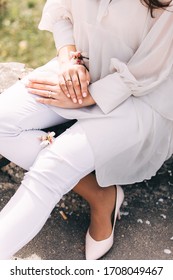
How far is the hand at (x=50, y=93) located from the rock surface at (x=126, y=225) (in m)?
0.57

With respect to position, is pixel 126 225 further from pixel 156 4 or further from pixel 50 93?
pixel 156 4

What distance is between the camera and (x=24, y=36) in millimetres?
3986

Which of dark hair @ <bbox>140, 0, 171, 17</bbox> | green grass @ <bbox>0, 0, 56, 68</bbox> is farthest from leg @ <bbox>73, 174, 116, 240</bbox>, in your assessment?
green grass @ <bbox>0, 0, 56, 68</bbox>

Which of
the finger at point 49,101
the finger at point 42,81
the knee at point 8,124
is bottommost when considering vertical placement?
the knee at point 8,124

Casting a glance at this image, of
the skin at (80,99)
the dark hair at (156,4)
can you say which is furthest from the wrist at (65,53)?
the dark hair at (156,4)

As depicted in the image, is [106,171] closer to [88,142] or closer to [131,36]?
[88,142]

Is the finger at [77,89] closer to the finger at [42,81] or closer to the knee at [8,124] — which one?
the finger at [42,81]

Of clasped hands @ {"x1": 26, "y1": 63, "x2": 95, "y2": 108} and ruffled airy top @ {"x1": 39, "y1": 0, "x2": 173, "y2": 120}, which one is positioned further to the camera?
clasped hands @ {"x1": 26, "y1": 63, "x2": 95, "y2": 108}

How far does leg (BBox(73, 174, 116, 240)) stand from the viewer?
2.43m

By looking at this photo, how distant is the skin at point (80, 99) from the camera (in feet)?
7.68

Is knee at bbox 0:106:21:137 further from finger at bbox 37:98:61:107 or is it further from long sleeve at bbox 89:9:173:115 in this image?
long sleeve at bbox 89:9:173:115

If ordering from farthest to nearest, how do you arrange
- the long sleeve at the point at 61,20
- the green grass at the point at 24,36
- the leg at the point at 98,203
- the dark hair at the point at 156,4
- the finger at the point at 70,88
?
the green grass at the point at 24,36
the long sleeve at the point at 61,20
the leg at the point at 98,203
the finger at the point at 70,88
the dark hair at the point at 156,4

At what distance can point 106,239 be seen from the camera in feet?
8.09

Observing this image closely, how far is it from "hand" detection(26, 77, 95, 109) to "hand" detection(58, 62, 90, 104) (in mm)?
25
